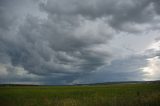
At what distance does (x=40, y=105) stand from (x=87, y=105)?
5.44m

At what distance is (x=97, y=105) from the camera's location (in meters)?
17.6

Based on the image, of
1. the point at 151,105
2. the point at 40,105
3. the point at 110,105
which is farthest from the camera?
the point at 40,105

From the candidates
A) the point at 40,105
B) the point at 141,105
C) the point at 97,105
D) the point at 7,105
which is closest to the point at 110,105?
the point at 97,105

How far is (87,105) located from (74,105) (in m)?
Result: 1.24

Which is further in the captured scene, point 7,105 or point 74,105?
point 7,105

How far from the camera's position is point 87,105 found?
1800cm

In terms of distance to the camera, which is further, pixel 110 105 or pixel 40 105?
pixel 40 105

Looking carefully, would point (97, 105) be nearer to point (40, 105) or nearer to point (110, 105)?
point (110, 105)

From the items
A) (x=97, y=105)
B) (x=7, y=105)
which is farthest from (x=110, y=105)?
(x=7, y=105)

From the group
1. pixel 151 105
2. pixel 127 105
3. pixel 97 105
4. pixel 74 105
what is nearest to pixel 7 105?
pixel 74 105

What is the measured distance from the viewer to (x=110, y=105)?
17.0 meters

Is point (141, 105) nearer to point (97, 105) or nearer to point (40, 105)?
point (97, 105)

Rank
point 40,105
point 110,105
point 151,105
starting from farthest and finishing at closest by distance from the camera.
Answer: point 40,105 < point 110,105 < point 151,105

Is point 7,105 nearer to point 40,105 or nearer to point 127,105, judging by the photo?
point 40,105
